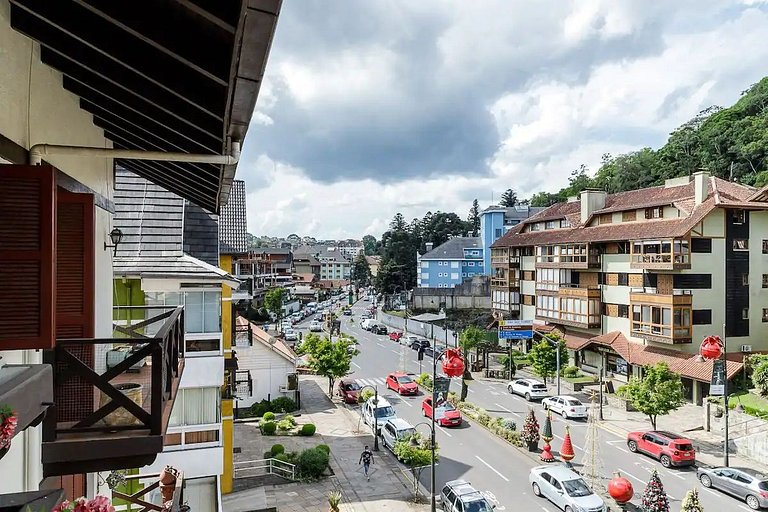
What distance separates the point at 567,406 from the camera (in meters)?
27.6

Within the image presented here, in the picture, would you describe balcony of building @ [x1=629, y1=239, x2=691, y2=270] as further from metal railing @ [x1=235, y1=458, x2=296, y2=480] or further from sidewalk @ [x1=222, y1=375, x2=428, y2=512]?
metal railing @ [x1=235, y1=458, x2=296, y2=480]

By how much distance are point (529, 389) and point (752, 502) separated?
48.5ft

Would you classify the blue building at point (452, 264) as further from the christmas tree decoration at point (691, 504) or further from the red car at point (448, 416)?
the christmas tree decoration at point (691, 504)

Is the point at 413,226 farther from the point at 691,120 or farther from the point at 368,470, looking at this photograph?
the point at 368,470

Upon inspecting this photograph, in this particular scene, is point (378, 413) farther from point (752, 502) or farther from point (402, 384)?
point (752, 502)

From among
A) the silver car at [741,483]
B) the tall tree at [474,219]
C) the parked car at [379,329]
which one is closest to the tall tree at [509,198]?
the tall tree at [474,219]

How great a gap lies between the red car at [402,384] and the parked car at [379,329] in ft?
89.4

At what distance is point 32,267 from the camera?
119 inches

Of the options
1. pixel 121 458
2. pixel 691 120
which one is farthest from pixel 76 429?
pixel 691 120

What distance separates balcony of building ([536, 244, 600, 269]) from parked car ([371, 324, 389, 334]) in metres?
26.3

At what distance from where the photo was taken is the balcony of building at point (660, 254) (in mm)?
28828

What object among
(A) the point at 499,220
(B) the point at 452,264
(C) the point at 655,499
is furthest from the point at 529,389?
(B) the point at 452,264

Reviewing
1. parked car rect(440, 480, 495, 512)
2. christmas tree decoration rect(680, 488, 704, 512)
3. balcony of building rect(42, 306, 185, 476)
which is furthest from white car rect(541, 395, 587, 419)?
balcony of building rect(42, 306, 185, 476)

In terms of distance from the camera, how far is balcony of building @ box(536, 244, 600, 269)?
35688mm
